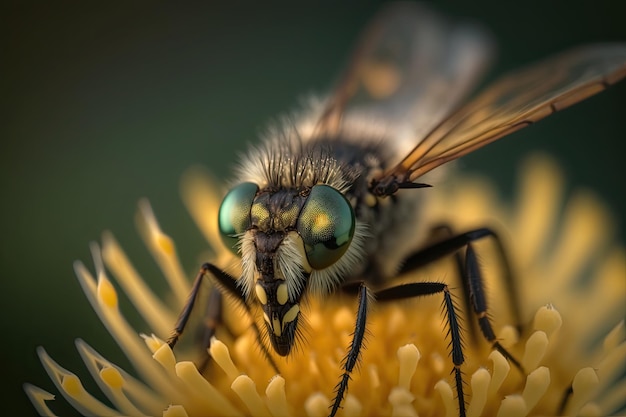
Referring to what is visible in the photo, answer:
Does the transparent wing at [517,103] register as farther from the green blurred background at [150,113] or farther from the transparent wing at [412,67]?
the green blurred background at [150,113]

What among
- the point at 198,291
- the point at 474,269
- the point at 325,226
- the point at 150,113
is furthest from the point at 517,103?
the point at 150,113

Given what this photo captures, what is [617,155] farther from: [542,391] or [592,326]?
[542,391]

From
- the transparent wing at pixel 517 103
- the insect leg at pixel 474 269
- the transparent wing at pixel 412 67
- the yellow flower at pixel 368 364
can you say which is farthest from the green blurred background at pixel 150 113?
the transparent wing at pixel 517 103

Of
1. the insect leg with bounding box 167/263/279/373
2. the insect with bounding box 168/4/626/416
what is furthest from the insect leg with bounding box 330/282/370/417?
the insect leg with bounding box 167/263/279/373

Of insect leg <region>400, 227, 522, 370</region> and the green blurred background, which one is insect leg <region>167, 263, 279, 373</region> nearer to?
insect leg <region>400, 227, 522, 370</region>

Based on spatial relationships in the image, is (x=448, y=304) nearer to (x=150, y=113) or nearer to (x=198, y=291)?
(x=198, y=291)

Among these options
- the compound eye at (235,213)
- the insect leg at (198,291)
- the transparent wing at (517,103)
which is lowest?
the insect leg at (198,291)
